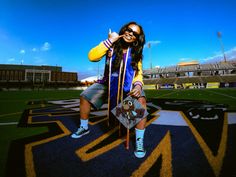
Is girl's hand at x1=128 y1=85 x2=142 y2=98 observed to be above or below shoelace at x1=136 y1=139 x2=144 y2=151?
above

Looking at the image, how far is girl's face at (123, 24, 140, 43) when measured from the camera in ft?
8.02

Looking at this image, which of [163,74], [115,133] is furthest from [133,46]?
[163,74]

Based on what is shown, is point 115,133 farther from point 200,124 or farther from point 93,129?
point 200,124

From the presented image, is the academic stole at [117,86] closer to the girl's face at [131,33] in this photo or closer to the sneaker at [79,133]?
the girl's face at [131,33]

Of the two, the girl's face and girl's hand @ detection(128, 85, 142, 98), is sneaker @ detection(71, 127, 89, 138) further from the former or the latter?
the girl's face

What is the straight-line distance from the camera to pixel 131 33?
245cm

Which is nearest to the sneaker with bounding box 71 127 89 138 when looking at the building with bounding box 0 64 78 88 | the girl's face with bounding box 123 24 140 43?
the girl's face with bounding box 123 24 140 43

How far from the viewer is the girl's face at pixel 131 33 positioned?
2.44m

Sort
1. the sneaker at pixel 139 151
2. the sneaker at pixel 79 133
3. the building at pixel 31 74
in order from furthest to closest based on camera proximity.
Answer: the building at pixel 31 74 → the sneaker at pixel 79 133 → the sneaker at pixel 139 151

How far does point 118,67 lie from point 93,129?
1.36 m

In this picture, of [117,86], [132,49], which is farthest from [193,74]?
[117,86]

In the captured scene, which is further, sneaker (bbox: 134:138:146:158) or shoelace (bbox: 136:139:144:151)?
shoelace (bbox: 136:139:144:151)

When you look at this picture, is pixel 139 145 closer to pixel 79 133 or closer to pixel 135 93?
pixel 135 93

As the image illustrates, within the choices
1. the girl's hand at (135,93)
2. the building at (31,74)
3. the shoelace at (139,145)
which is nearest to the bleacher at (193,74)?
the building at (31,74)
